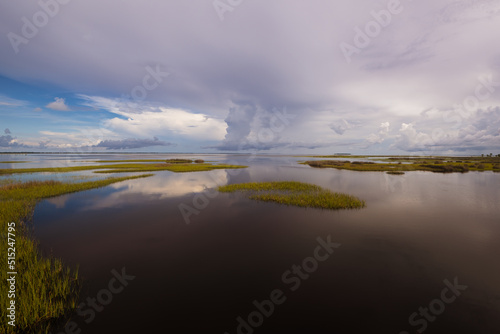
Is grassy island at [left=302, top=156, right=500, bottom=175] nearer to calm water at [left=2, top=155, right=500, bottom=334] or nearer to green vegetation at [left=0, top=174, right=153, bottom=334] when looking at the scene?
calm water at [left=2, top=155, right=500, bottom=334]

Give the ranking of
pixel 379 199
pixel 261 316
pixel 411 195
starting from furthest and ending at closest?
pixel 411 195 → pixel 379 199 → pixel 261 316

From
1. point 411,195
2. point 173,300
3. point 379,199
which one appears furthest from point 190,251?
point 411,195

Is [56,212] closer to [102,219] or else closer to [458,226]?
[102,219]

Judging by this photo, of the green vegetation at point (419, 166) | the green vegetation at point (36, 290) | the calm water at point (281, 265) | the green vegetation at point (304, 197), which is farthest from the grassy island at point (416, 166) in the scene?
the green vegetation at point (36, 290)

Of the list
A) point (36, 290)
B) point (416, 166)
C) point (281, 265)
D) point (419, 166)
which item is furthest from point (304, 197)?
point (419, 166)

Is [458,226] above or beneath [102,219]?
beneath

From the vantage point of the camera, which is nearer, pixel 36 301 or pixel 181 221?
pixel 36 301

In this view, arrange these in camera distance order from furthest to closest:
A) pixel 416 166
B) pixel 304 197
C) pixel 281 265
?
pixel 416 166, pixel 304 197, pixel 281 265

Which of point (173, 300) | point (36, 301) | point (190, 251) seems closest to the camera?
point (36, 301)

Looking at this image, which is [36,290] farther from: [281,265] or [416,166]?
[416,166]
